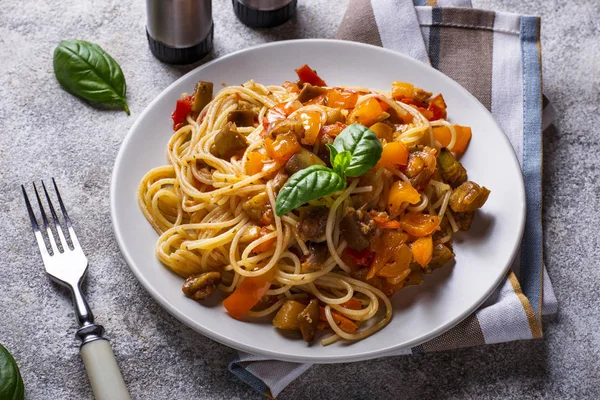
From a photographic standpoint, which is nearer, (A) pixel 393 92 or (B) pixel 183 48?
(A) pixel 393 92

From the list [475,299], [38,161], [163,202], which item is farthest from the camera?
[38,161]

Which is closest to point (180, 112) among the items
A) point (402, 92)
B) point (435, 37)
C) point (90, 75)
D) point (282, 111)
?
point (282, 111)

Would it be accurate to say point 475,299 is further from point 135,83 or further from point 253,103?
point 135,83

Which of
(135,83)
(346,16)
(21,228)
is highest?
(346,16)

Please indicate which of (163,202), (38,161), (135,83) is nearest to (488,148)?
(163,202)

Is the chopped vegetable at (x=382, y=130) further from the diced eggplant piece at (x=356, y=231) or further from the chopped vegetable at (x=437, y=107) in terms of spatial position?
the diced eggplant piece at (x=356, y=231)

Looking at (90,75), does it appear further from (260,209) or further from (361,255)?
(361,255)
